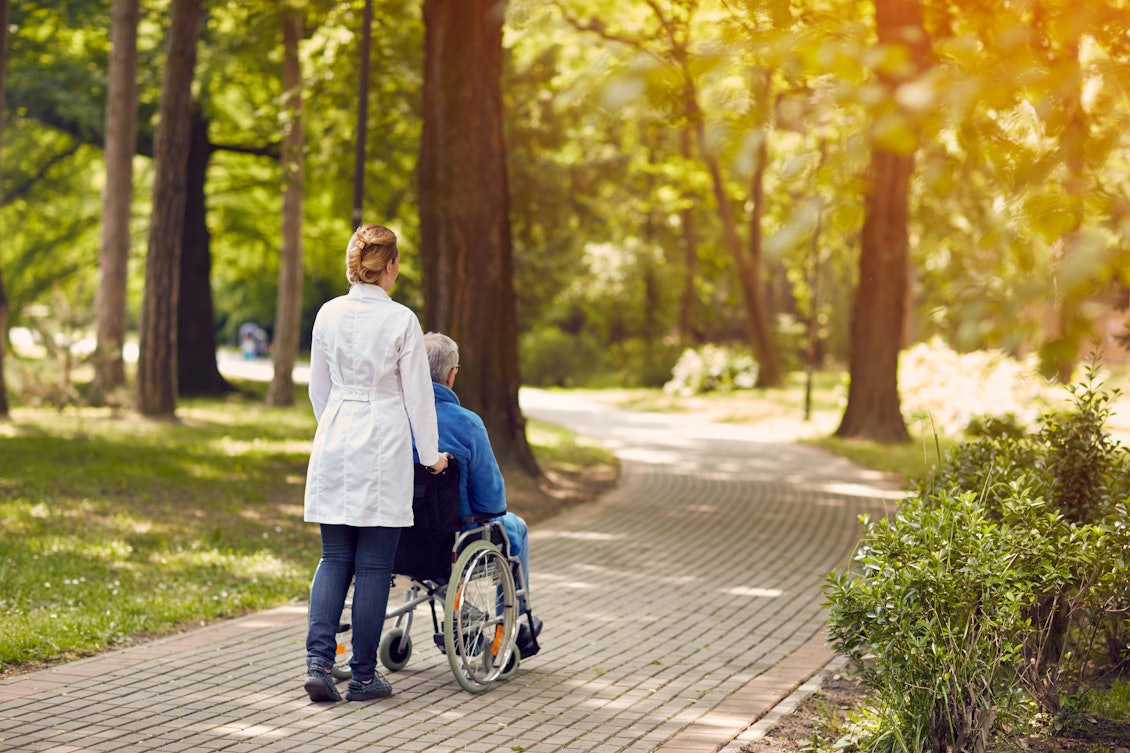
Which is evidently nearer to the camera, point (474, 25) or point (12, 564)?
point (12, 564)

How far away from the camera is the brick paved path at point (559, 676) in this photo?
206 inches

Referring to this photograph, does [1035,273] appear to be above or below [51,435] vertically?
above

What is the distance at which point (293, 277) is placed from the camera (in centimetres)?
2473

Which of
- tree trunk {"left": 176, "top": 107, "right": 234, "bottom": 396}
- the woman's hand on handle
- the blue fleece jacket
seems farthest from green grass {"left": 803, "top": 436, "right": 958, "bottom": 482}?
tree trunk {"left": 176, "top": 107, "right": 234, "bottom": 396}

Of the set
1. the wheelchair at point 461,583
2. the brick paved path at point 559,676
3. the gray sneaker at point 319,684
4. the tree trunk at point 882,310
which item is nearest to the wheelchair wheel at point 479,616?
the wheelchair at point 461,583

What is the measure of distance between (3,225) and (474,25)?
79.0ft

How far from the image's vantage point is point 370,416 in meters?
→ 5.60

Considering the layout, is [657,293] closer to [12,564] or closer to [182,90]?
[182,90]

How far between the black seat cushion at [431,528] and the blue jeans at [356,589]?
0.17 metres

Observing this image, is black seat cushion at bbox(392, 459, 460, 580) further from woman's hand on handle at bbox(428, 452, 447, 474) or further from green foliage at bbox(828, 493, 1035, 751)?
green foliage at bbox(828, 493, 1035, 751)

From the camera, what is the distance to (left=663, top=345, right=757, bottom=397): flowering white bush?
3375 cm

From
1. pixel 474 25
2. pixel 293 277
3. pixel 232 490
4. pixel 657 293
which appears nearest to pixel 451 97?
pixel 474 25

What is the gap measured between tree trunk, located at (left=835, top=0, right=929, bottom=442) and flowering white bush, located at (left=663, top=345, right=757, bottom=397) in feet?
40.7

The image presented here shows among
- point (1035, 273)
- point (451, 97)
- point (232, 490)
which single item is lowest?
point (232, 490)
